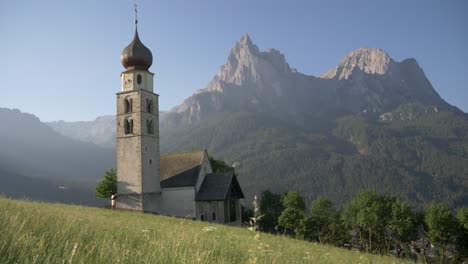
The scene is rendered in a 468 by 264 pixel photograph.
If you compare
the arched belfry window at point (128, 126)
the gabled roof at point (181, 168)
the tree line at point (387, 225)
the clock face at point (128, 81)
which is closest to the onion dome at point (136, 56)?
the clock face at point (128, 81)

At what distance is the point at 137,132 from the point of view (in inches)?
1565

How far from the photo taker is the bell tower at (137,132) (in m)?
39.0

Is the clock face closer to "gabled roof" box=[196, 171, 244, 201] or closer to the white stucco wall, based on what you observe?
the white stucco wall

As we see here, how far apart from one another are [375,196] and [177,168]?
25148 millimetres

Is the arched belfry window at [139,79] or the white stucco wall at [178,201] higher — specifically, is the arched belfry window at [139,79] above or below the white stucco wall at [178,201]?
above

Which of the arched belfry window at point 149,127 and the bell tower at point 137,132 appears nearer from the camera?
the bell tower at point 137,132

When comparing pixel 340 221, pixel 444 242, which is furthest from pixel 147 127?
pixel 444 242

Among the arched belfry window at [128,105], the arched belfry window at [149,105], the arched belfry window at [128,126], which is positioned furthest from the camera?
the arched belfry window at [149,105]

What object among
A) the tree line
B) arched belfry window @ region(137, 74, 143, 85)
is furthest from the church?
the tree line

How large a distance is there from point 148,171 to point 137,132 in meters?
4.48

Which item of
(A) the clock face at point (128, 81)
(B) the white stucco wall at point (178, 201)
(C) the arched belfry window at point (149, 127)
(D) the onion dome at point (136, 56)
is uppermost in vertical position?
(D) the onion dome at point (136, 56)

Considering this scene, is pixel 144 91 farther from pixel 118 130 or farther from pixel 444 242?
pixel 444 242

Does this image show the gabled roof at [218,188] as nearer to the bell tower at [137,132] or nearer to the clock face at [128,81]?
the bell tower at [137,132]

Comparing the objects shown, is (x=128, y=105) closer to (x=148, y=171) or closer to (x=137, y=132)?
(x=137, y=132)
